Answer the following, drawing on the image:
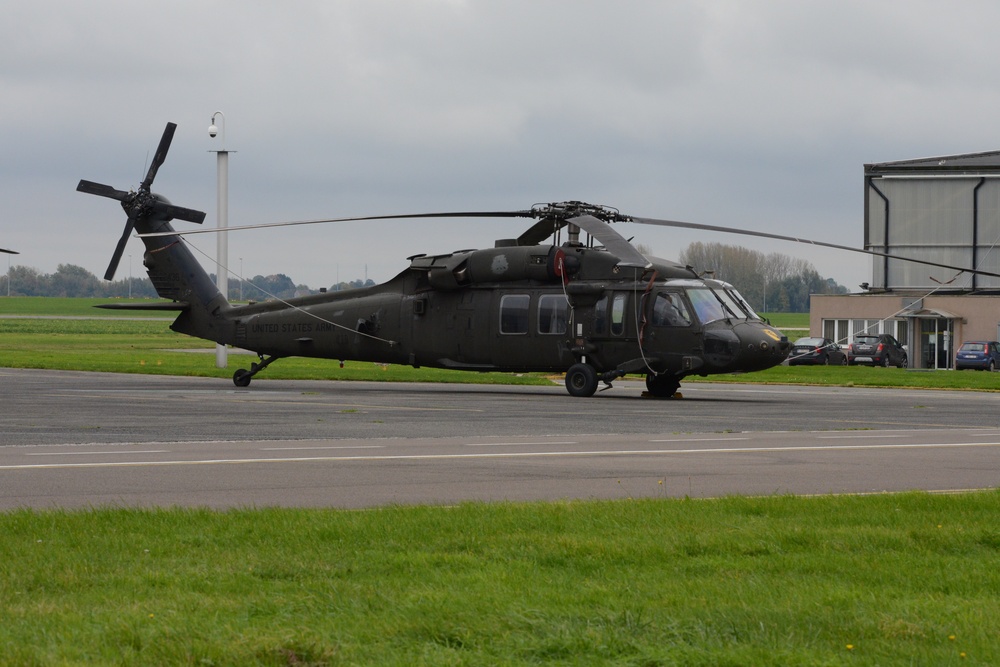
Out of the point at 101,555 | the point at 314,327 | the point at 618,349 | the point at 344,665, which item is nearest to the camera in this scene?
the point at 344,665

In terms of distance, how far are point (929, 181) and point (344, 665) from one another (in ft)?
207

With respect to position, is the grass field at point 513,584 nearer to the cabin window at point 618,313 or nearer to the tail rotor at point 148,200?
the cabin window at point 618,313

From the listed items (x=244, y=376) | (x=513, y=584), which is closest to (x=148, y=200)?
(x=244, y=376)

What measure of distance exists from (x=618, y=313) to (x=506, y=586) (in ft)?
69.8

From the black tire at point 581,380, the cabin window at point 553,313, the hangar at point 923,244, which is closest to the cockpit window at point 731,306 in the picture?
the black tire at point 581,380

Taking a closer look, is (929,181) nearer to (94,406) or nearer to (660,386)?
(660,386)

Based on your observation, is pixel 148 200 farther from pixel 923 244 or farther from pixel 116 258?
pixel 923 244

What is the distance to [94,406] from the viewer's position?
76.0 ft

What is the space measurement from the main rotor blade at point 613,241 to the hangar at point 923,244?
3718cm

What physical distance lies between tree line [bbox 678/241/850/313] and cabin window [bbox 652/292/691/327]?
12699 centimetres

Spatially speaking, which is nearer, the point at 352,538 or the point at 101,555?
the point at 101,555

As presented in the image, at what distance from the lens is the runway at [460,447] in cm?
1135

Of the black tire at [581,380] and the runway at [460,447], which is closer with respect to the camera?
the runway at [460,447]

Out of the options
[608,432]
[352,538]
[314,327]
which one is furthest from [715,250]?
[352,538]
